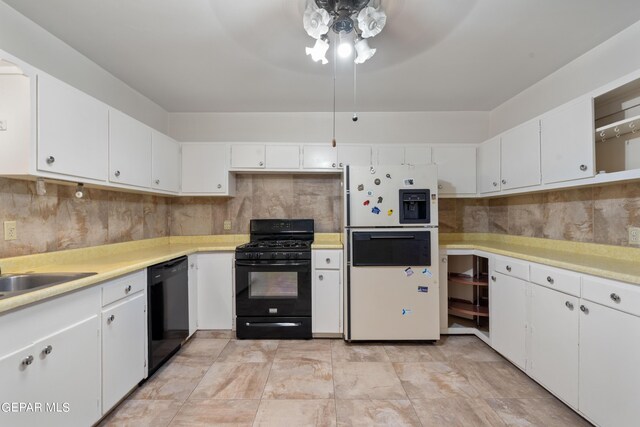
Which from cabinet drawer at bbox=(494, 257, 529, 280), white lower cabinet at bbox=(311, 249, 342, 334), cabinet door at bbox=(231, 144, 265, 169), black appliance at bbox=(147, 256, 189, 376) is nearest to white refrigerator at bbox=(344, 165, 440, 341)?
white lower cabinet at bbox=(311, 249, 342, 334)

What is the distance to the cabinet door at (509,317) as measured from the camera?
207 cm

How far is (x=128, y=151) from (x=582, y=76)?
3.71m

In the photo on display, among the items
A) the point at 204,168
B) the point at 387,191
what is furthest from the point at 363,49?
the point at 204,168

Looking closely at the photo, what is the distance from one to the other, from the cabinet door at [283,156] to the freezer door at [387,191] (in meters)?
0.74

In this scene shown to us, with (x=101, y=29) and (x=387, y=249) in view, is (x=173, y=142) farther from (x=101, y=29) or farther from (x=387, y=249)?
(x=387, y=249)

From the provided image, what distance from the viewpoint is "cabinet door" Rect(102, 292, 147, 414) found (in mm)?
1611

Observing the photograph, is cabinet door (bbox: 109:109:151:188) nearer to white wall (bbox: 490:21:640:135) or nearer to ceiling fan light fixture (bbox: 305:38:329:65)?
ceiling fan light fixture (bbox: 305:38:329:65)

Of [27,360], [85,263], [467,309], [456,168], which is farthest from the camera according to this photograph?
[456,168]

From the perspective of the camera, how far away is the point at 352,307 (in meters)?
2.61

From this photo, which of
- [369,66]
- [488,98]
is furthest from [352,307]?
[488,98]

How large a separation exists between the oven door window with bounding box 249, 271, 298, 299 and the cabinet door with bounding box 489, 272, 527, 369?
1859 millimetres

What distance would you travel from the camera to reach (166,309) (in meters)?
2.25

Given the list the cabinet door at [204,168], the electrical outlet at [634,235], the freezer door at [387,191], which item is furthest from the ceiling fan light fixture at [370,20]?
the electrical outlet at [634,235]

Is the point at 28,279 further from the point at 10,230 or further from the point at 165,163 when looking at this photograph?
the point at 165,163
